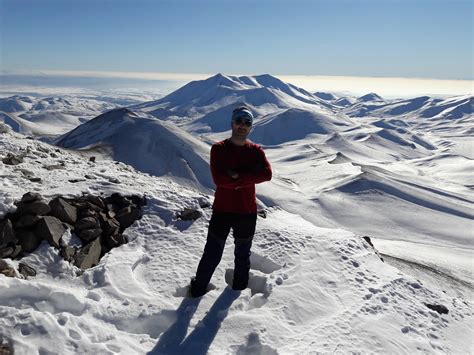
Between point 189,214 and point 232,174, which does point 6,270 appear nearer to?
point 232,174

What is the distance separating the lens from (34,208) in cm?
814

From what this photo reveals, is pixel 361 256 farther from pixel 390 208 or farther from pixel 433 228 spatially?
pixel 390 208

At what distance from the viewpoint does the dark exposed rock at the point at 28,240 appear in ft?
25.0

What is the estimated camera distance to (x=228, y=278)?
26.9 ft

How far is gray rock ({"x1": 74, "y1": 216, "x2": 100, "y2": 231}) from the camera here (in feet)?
28.1

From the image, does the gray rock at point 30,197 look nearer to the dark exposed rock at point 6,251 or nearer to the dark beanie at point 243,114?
the dark exposed rock at point 6,251

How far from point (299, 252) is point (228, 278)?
2.09 metres

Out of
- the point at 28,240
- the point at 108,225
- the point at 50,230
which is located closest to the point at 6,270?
the point at 28,240

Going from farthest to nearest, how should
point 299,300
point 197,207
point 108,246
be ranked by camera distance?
point 197,207, point 108,246, point 299,300

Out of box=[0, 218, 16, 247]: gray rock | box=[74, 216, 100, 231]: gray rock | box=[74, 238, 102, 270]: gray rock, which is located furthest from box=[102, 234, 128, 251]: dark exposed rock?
box=[0, 218, 16, 247]: gray rock

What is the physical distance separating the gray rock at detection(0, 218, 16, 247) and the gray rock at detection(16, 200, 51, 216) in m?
0.45

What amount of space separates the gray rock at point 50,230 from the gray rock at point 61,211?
344 mm

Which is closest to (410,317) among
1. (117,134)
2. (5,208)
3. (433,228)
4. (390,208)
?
(5,208)

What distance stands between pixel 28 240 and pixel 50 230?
45 cm
